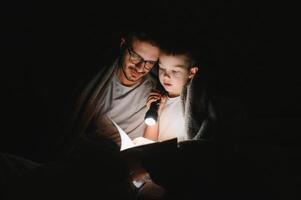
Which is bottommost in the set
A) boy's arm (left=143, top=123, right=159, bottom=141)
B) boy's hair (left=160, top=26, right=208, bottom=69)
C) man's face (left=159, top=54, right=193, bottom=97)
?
boy's arm (left=143, top=123, right=159, bottom=141)

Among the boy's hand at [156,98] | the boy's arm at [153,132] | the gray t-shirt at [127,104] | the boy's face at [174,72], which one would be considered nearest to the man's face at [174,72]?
the boy's face at [174,72]

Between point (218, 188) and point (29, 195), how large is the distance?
57.4 inches

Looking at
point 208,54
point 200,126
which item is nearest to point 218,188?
point 200,126

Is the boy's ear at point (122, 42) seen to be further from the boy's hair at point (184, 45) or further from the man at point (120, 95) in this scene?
the boy's hair at point (184, 45)

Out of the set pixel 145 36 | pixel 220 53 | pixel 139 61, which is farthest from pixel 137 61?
pixel 220 53

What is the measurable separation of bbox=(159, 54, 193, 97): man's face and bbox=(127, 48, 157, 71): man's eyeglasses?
111mm

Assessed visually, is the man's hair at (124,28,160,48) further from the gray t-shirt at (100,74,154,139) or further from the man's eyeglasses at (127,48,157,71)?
the gray t-shirt at (100,74,154,139)

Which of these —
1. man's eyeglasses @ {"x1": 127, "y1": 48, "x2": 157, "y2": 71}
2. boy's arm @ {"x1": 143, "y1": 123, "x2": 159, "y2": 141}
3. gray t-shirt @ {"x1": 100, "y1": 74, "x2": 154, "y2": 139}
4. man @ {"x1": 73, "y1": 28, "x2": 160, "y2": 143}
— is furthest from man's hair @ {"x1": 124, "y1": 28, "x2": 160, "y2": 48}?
boy's arm @ {"x1": 143, "y1": 123, "x2": 159, "y2": 141}

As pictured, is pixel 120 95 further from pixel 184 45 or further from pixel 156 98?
pixel 184 45

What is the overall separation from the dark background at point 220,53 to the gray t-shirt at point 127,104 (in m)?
0.29

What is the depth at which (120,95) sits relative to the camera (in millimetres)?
3273

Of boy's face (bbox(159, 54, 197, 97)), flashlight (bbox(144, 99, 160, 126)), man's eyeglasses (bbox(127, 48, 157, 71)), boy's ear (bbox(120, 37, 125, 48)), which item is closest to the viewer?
flashlight (bbox(144, 99, 160, 126))

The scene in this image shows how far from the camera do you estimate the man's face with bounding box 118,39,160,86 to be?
3051 mm

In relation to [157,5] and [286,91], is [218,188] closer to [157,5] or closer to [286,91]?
[286,91]
